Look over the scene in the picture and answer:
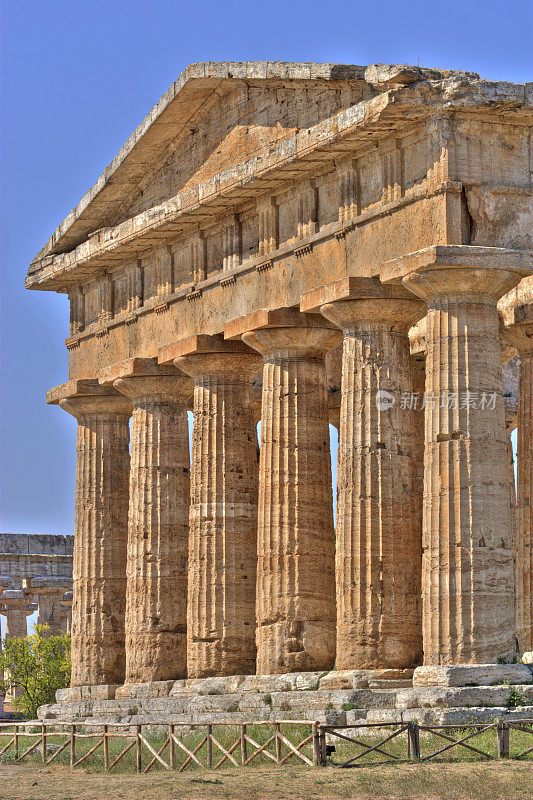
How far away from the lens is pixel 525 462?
40.9 metres

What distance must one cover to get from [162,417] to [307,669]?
1013 cm

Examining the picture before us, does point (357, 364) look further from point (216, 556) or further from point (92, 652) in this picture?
point (92, 652)

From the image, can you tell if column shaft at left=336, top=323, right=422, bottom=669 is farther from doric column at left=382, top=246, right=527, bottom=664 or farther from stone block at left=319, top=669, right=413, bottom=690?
doric column at left=382, top=246, right=527, bottom=664

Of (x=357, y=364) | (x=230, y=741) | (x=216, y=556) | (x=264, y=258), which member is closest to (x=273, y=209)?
(x=264, y=258)

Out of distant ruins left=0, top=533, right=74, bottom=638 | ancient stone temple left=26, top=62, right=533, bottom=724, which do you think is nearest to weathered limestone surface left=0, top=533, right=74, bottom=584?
distant ruins left=0, top=533, right=74, bottom=638

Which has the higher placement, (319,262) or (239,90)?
(239,90)

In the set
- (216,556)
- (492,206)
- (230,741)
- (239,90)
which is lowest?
(230,741)

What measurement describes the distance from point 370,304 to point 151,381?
10.7 metres

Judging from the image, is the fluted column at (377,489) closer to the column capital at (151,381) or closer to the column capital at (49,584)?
the column capital at (151,381)

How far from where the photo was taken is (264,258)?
42250mm

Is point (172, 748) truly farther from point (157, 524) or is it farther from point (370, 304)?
point (157, 524)

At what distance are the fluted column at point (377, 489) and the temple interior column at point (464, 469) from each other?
7.35 feet

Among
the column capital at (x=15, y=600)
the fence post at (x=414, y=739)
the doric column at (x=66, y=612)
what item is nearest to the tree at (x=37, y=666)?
the column capital at (x=15, y=600)

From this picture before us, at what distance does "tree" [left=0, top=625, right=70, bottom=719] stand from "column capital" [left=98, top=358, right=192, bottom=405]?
71.3 ft
